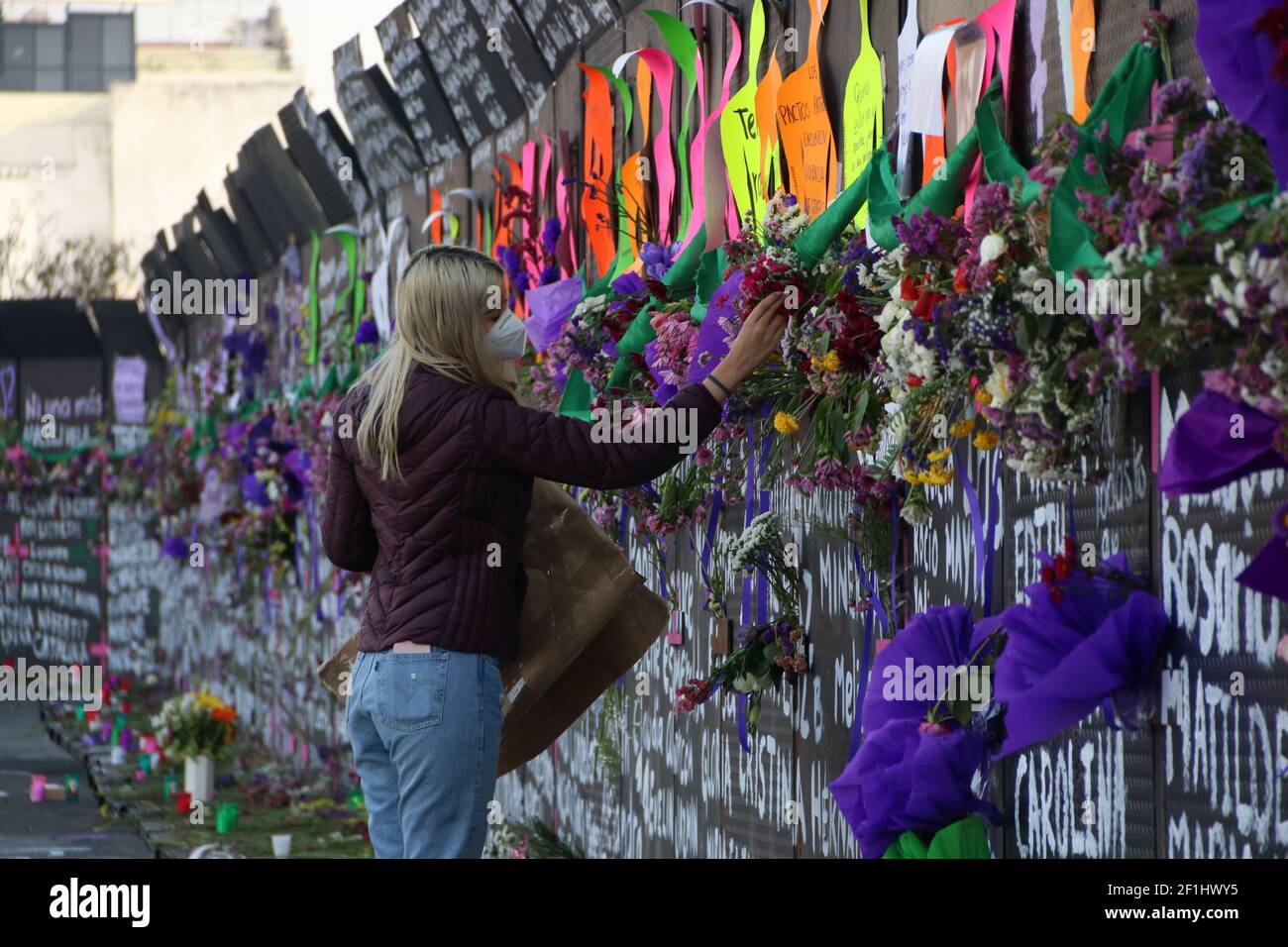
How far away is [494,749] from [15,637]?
1319cm

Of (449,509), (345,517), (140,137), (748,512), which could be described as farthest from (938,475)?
(140,137)

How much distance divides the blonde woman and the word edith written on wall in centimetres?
64

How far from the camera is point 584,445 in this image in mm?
3465

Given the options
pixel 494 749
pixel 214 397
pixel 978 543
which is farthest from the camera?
pixel 214 397

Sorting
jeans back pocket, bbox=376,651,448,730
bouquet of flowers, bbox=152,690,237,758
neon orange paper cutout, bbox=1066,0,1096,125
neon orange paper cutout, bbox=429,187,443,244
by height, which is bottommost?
bouquet of flowers, bbox=152,690,237,758

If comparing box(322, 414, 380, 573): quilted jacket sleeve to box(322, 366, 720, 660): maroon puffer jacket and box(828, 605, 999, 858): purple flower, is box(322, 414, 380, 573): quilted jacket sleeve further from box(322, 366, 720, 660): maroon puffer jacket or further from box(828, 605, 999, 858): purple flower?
box(828, 605, 999, 858): purple flower

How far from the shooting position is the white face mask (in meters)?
3.63

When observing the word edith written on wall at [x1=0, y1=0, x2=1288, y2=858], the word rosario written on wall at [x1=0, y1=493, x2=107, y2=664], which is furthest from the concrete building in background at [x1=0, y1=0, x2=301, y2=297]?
the word edith written on wall at [x1=0, y1=0, x2=1288, y2=858]

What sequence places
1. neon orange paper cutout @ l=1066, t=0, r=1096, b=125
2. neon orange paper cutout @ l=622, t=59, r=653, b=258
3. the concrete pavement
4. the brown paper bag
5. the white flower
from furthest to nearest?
the concrete pavement
neon orange paper cutout @ l=622, t=59, r=653, b=258
the brown paper bag
neon orange paper cutout @ l=1066, t=0, r=1096, b=125
the white flower

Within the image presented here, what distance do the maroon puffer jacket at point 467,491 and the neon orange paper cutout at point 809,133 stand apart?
80 cm

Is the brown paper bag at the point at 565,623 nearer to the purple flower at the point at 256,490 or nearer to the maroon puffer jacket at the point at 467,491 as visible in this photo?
the maroon puffer jacket at the point at 467,491

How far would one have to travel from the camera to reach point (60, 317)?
1535 centimetres
